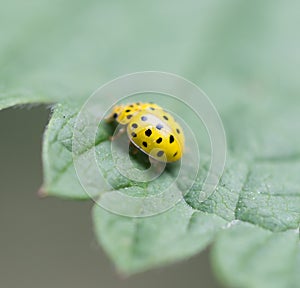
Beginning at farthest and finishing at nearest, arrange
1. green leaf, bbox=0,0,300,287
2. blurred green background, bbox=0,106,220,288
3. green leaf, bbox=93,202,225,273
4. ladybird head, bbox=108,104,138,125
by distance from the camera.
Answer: blurred green background, bbox=0,106,220,288, ladybird head, bbox=108,104,138,125, green leaf, bbox=0,0,300,287, green leaf, bbox=93,202,225,273

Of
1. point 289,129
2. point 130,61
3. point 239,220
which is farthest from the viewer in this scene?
point 130,61

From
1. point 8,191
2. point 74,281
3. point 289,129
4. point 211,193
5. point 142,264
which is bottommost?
point 74,281

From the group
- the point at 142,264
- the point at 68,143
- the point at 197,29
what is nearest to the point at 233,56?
A: the point at 197,29

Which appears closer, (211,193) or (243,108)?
(211,193)

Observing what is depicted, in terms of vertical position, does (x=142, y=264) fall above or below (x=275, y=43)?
above

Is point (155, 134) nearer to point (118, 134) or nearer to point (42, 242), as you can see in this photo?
point (118, 134)

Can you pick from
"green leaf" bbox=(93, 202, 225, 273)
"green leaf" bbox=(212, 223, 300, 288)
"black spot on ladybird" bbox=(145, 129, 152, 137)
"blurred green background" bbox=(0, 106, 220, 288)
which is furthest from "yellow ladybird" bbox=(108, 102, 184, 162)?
"blurred green background" bbox=(0, 106, 220, 288)

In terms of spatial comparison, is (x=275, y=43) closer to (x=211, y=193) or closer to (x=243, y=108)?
(x=243, y=108)

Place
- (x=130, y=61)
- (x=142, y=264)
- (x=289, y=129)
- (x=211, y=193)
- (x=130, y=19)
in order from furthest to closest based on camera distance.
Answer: (x=130, y=19), (x=130, y=61), (x=289, y=129), (x=211, y=193), (x=142, y=264)

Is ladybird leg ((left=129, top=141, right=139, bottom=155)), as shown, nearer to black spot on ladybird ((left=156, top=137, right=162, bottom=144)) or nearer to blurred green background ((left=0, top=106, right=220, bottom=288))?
black spot on ladybird ((left=156, top=137, right=162, bottom=144))

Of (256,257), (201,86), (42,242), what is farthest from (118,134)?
(42,242)
